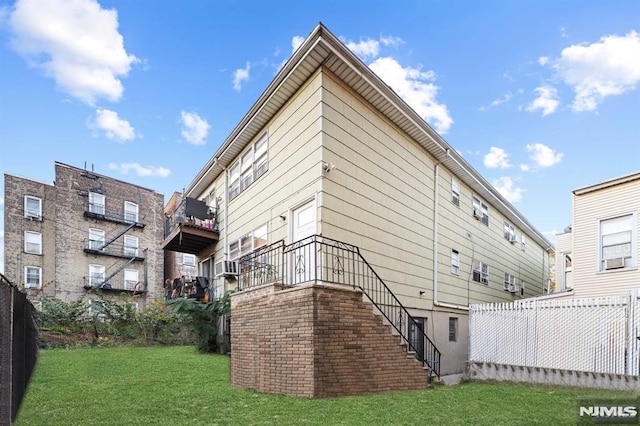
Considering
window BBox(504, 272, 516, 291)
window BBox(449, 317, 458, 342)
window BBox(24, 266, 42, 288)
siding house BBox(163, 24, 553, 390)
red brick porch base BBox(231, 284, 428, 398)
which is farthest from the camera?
window BBox(24, 266, 42, 288)

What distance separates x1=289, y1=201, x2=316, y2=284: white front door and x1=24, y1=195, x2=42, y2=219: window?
75.7 ft

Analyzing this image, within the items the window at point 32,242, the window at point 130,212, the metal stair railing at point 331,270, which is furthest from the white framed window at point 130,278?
the metal stair railing at point 331,270

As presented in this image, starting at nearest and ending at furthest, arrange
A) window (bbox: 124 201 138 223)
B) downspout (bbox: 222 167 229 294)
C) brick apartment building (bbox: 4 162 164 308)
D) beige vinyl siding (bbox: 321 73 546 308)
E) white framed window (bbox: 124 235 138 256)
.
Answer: beige vinyl siding (bbox: 321 73 546 308) < downspout (bbox: 222 167 229 294) < brick apartment building (bbox: 4 162 164 308) < white framed window (bbox: 124 235 138 256) < window (bbox: 124 201 138 223)

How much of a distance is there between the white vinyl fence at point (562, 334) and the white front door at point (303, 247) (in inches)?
213

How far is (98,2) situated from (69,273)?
21.4m

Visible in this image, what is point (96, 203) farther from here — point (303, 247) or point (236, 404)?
point (236, 404)

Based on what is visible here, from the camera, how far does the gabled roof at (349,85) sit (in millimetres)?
8984

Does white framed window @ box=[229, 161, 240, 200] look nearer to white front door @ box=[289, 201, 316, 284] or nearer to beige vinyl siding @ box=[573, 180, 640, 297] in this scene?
white front door @ box=[289, 201, 316, 284]

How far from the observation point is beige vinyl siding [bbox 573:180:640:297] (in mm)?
11984

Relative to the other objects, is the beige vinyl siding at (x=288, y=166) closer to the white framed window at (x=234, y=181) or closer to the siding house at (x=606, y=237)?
the white framed window at (x=234, y=181)

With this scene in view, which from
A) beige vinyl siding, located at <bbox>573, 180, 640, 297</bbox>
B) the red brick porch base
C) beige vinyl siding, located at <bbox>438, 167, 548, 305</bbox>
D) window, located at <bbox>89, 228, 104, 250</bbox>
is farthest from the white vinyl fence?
window, located at <bbox>89, 228, 104, 250</bbox>

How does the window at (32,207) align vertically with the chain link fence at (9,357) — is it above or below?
above

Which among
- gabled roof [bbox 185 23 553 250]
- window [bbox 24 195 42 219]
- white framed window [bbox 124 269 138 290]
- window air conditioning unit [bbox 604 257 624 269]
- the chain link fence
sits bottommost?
white framed window [bbox 124 269 138 290]

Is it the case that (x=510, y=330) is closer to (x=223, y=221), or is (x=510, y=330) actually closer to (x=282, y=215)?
(x=282, y=215)
